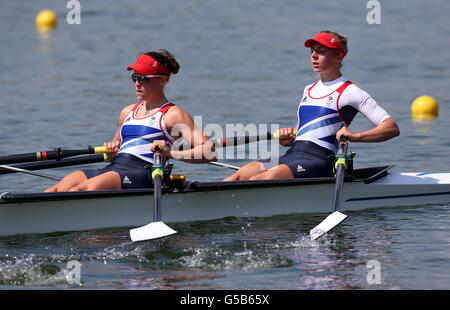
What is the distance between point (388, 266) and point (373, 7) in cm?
2236

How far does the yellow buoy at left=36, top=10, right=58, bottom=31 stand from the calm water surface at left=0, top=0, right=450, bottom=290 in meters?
0.38

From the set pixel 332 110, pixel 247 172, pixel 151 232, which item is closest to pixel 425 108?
pixel 332 110

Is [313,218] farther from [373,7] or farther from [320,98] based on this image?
[373,7]

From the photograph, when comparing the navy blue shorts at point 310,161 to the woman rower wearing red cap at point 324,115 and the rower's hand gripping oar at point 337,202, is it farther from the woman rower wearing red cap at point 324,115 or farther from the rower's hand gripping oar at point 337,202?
the rower's hand gripping oar at point 337,202

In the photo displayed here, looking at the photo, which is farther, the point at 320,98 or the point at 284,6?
the point at 284,6

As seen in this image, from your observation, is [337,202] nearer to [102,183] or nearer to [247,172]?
[247,172]

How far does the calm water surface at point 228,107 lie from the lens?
8.04 m

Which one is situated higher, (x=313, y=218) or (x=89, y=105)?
(x=89, y=105)

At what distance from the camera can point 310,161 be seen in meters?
9.52

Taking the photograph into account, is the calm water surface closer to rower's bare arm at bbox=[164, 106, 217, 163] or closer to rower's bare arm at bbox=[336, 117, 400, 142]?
rower's bare arm at bbox=[164, 106, 217, 163]

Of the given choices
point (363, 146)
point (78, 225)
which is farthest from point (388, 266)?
point (363, 146)

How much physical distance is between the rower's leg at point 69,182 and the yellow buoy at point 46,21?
19.1 m
